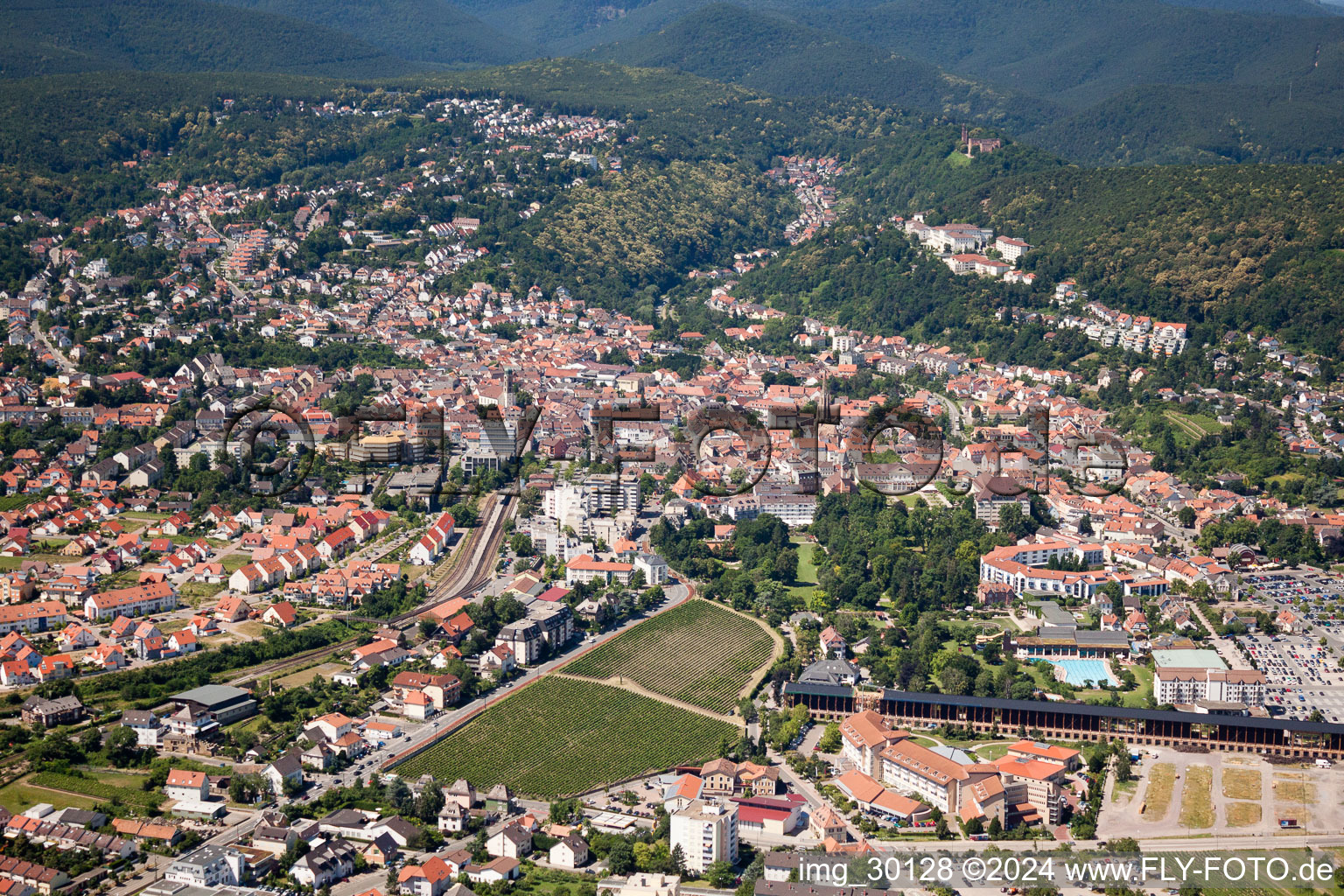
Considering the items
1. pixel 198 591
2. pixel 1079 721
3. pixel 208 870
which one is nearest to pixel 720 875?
pixel 208 870

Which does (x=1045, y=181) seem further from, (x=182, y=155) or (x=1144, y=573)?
(x=182, y=155)

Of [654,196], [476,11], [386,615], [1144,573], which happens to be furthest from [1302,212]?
[476,11]

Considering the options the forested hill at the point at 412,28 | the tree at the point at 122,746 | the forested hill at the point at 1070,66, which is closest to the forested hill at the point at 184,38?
the forested hill at the point at 1070,66

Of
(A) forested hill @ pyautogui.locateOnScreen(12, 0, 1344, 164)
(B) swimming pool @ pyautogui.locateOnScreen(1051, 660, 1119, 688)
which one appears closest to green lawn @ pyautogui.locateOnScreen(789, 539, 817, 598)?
(B) swimming pool @ pyautogui.locateOnScreen(1051, 660, 1119, 688)

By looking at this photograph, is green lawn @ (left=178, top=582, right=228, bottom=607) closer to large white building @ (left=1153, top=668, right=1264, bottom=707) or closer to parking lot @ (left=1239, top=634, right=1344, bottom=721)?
large white building @ (left=1153, top=668, right=1264, bottom=707)

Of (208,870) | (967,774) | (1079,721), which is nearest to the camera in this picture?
(208,870)

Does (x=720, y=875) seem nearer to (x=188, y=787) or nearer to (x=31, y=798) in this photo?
(x=188, y=787)
